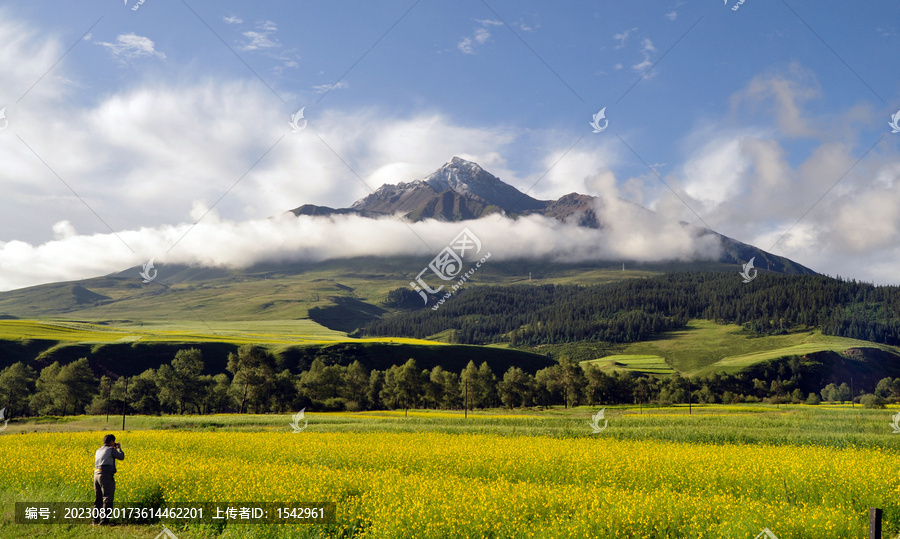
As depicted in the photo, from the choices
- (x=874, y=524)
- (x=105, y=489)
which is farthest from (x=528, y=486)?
(x=105, y=489)

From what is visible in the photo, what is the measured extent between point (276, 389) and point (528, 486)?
9879 cm

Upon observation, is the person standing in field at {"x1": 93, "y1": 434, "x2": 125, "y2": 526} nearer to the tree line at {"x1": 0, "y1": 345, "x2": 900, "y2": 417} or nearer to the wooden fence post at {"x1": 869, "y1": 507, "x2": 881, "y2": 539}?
the wooden fence post at {"x1": 869, "y1": 507, "x2": 881, "y2": 539}

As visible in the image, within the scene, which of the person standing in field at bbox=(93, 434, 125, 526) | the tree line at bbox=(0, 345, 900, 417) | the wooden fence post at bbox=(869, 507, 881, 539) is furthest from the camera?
the tree line at bbox=(0, 345, 900, 417)

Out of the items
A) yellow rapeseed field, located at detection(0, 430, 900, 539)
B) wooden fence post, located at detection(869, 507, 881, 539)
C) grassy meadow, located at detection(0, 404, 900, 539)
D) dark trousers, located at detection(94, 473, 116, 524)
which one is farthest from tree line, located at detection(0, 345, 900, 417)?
wooden fence post, located at detection(869, 507, 881, 539)

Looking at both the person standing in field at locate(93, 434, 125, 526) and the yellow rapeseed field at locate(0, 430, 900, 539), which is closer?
the yellow rapeseed field at locate(0, 430, 900, 539)

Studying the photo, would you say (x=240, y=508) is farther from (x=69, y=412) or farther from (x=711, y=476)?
(x=69, y=412)

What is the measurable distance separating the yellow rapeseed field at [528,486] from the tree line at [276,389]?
72333 millimetres

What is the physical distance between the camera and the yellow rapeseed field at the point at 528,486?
1418 cm

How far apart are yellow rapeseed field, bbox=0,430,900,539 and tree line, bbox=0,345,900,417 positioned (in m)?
72.3

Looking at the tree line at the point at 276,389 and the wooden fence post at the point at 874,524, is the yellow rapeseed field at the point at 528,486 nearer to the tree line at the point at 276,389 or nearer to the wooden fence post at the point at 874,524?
the wooden fence post at the point at 874,524

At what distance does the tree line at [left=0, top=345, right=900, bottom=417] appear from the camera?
98500 mm

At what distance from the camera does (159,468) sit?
21.3m

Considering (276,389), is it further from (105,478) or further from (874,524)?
(874,524)

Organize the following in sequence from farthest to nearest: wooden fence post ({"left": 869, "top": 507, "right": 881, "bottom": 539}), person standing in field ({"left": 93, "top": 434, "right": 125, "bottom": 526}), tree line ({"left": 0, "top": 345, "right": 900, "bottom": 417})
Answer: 1. tree line ({"left": 0, "top": 345, "right": 900, "bottom": 417})
2. person standing in field ({"left": 93, "top": 434, "right": 125, "bottom": 526})
3. wooden fence post ({"left": 869, "top": 507, "right": 881, "bottom": 539})
